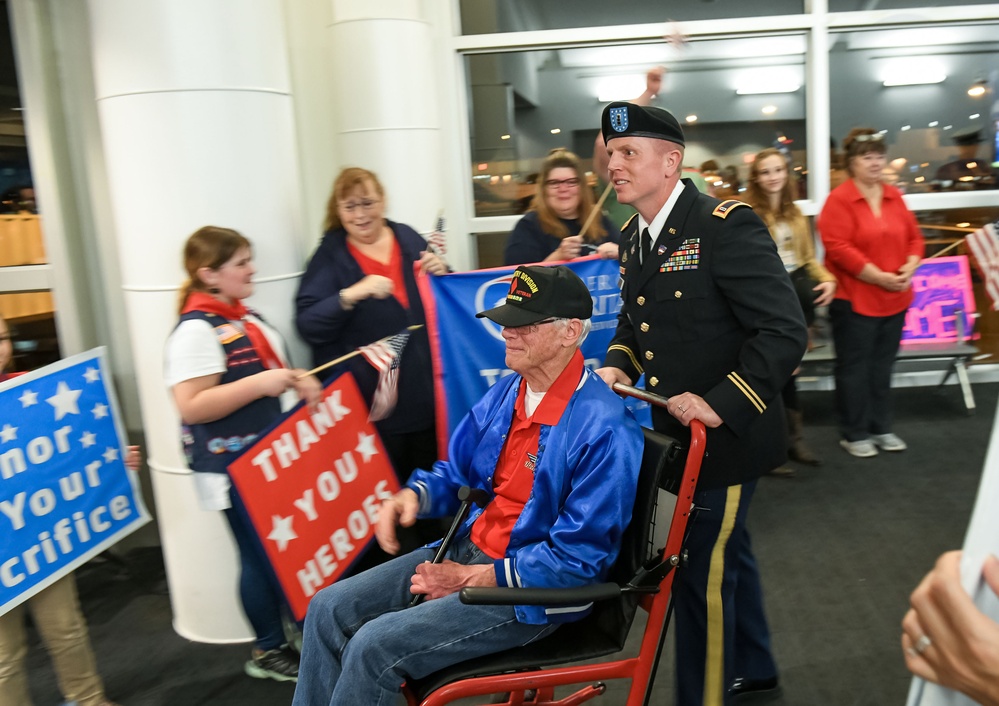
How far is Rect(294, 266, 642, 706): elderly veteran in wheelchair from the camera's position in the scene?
1876 millimetres

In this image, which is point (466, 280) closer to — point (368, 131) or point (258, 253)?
point (258, 253)

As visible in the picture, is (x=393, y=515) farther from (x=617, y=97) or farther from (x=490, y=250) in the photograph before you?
(x=617, y=97)

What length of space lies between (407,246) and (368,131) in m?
1.09

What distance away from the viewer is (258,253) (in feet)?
10.3

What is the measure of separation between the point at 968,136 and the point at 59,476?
5.73 metres

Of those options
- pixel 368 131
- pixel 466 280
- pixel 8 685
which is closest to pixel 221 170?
pixel 466 280

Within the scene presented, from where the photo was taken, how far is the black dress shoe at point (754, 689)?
2676mm

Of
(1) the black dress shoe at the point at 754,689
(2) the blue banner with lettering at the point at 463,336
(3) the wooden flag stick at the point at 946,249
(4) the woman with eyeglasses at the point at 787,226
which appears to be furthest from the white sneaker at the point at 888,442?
(1) the black dress shoe at the point at 754,689

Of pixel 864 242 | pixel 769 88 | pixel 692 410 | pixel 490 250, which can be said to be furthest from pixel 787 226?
pixel 692 410

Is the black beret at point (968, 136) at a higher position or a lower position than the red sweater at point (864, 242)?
higher

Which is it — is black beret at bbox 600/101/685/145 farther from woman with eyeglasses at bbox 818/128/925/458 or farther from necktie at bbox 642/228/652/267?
woman with eyeglasses at bbox 818/128/925/458

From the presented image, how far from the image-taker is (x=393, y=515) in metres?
2.16

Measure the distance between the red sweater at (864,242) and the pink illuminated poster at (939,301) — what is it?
0.90 metres

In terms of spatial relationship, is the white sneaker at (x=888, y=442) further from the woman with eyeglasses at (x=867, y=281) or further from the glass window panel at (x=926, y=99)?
the glass window panel at (x=926, y=99)
